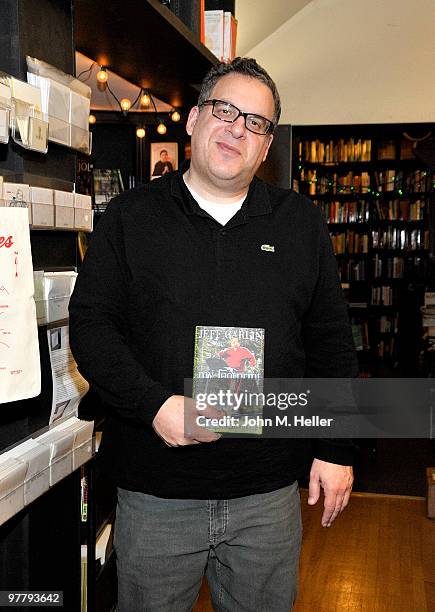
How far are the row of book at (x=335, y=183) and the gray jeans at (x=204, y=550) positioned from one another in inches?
318

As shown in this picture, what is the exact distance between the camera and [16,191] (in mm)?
1418

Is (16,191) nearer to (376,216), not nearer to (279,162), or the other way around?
(279,162)

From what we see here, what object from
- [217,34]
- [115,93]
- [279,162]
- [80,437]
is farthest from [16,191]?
[115,93]

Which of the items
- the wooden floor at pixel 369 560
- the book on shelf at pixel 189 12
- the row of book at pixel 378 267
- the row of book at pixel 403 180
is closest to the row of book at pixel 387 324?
the row of book at pixel 378 267

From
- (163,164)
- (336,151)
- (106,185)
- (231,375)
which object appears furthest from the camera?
(336,151)

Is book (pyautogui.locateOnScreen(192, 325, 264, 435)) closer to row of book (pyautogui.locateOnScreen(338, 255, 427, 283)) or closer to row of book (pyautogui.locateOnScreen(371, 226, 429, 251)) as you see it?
row of book (pyautogui.locateOnScreen(338, 255, 427, 283))

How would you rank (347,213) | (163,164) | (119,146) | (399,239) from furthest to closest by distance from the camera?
(399,239), (347,213), (119,146), (163,164)

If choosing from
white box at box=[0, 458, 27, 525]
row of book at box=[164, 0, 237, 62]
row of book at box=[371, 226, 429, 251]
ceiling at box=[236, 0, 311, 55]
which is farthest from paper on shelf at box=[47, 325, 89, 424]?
row of book at box=[371, 226, 429, 251]

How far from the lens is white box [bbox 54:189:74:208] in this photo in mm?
1580

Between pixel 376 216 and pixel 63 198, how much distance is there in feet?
27.5

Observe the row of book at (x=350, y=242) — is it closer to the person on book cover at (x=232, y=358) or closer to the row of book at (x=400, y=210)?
the row of book at (x=400, y=210)

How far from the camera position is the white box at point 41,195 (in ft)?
4.85

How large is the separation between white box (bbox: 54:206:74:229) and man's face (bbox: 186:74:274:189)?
0.30 meters

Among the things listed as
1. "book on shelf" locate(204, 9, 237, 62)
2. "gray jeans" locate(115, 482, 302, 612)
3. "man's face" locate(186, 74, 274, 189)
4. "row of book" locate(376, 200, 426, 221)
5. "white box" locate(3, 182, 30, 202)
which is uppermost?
"book on shelf" locate(204, 9, 237, 62)
